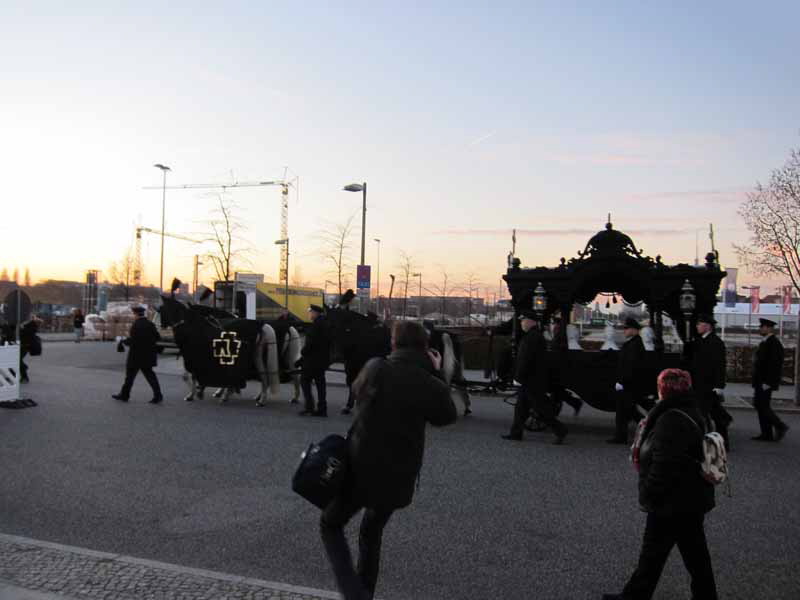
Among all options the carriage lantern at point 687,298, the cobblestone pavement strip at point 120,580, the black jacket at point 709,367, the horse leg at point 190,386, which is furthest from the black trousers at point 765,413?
the horse leg at point 190,386

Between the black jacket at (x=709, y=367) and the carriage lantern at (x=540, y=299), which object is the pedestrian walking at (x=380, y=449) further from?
the carriage lantern at (x=540, y=299)

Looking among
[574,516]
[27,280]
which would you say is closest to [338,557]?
[574,516]

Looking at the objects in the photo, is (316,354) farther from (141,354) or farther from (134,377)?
(134,377)

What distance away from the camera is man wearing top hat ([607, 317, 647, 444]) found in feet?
32.8

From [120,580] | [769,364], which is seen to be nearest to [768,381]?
[769,364]

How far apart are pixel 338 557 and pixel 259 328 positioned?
10.2 m

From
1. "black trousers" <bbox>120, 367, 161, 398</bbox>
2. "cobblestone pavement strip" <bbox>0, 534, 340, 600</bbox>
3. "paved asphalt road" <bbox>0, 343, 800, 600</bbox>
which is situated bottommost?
"paved asphalt road" <bbox>0, 343, 800, 600</bbox>

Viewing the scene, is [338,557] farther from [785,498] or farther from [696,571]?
[785,498]

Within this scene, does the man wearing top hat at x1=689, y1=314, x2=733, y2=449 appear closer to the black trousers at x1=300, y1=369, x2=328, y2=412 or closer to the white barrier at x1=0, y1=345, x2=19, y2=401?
the black trousers at x1=300, y1=369, x2=328, y2=412

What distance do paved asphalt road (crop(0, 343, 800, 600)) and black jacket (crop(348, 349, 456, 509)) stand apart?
1182 mm

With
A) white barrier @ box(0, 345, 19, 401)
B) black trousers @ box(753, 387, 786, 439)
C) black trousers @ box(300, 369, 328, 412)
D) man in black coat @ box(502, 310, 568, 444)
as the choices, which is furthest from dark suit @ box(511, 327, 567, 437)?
white barrier @ box(0, 345, 19, 401)

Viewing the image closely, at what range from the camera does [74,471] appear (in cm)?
779

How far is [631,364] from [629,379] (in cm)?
21

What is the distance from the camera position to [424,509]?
6.51m
